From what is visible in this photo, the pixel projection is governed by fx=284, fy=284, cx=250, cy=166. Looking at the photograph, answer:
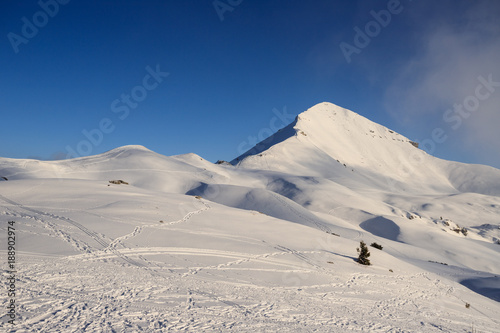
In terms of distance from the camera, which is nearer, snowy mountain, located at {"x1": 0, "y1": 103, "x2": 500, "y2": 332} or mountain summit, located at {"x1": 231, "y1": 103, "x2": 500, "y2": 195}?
snowy mountain, located at {"x1": 0, "y1": 103, "x2": 500, "y2": 332}

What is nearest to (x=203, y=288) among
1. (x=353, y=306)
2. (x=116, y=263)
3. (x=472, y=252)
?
(x=116, y=263)

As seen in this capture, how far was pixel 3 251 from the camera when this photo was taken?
37.0ft

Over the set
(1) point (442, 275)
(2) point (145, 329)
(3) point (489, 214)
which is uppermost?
(3) point (489, 214)

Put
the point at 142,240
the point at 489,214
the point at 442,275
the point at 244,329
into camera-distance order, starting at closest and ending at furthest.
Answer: the point at 244,329
the point at 142,240
the point at 442,275
the point at 489,214

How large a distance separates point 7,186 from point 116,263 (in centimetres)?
1803

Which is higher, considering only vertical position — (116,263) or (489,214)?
(489,214)

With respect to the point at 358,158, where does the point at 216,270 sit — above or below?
below

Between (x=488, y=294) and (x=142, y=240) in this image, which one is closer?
(x=142, y=240)

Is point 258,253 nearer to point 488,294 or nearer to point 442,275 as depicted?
point 442,275

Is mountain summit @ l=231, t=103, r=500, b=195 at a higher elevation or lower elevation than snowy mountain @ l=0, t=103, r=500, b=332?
higher

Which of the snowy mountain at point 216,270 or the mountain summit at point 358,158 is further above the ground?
the mountain summit at point 358,158

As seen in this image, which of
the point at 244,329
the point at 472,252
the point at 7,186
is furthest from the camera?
the point at 472,252

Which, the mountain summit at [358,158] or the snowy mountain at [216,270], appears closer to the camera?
the snowy mountain at [216,270]

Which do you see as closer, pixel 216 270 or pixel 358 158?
pixel 216 270
